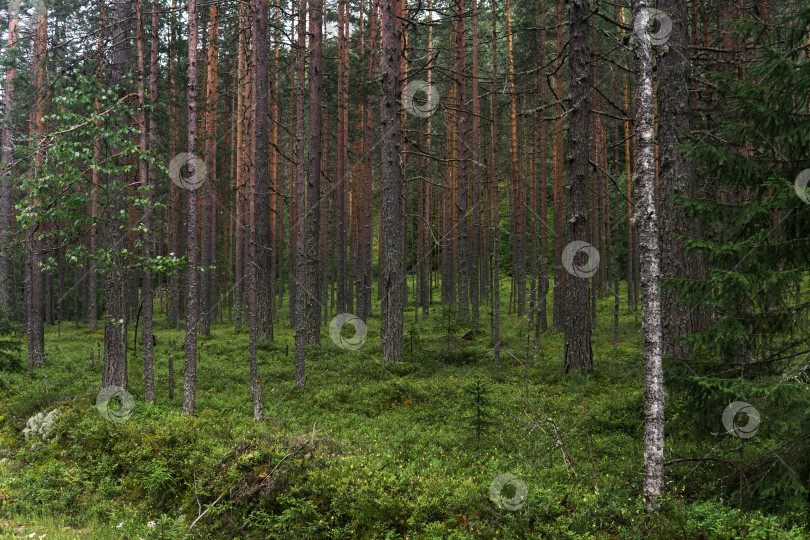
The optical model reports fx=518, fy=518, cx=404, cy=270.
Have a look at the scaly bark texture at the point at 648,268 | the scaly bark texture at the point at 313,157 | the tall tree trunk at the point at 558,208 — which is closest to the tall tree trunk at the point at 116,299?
the scaly bark texture at the point at 313,157

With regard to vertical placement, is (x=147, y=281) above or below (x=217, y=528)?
above

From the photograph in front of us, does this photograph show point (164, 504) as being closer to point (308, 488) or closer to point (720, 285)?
point (308, 488)

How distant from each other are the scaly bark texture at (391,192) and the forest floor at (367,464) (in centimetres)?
126

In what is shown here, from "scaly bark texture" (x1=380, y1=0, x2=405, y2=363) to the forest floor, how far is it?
1.26m

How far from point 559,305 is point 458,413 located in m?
13.4

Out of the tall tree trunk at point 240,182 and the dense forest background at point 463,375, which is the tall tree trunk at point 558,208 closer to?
the dense forest background at point 463,375

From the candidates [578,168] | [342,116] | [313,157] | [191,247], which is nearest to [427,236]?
[342,116]

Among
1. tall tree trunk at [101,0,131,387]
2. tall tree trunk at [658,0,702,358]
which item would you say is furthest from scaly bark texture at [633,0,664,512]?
tall tree trunk at [101,0,131,387]

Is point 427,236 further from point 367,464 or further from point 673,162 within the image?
point 367,464

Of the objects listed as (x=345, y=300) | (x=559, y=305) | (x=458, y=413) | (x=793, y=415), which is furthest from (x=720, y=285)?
(x=345, y=300)

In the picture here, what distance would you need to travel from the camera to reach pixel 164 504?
754 cm

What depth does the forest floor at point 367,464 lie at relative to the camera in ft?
19.5

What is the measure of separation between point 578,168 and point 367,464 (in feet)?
27.5

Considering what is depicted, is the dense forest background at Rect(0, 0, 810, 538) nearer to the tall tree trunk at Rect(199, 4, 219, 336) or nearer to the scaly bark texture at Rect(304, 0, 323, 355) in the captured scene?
the scaly bark texture at Rect(304, 0, 323, 355)
